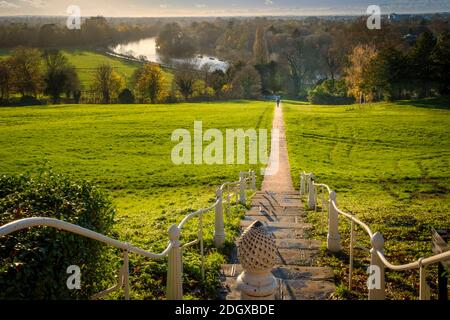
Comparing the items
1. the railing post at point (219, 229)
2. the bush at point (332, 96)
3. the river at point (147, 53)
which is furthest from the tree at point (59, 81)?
the railing post at point (219, 229)

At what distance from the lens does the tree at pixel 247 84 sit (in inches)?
3248

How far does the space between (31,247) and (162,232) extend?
700 cm

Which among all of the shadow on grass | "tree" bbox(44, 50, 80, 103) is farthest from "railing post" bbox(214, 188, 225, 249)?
"tree" bbox(44, 50, 80, 103)

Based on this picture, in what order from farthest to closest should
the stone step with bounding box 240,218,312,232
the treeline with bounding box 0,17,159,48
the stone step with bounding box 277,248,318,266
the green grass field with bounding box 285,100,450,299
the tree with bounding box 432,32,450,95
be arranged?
the treeline with bounding box 0,17,159,48 < the tree with bounding box 432,32,450,95 < the stone step with bounding box 240,218,312,232 < the green grass field with bounding box 285,100,450,299 < the stone step with bounding box 277,248,318,266

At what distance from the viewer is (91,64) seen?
93875mm

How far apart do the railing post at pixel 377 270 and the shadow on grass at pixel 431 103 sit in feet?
171

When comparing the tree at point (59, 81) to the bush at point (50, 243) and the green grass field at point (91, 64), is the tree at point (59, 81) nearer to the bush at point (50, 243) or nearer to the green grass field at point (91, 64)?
the green grass field at point (91, 64)

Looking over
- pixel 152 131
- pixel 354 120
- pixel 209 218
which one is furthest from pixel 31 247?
pixel 354 120

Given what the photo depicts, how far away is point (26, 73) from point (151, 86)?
771 inches

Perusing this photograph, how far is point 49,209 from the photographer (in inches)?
224

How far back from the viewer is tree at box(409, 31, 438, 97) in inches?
2254

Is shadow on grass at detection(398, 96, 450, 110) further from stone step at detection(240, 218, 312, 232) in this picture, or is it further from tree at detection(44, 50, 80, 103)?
tree at detection(44, 50, 80, 103)

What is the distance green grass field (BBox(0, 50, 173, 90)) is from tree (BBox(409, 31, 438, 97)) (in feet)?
154

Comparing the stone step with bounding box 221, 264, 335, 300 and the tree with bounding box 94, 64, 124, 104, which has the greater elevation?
the tree with bounding box 94, 64, 124, 104
